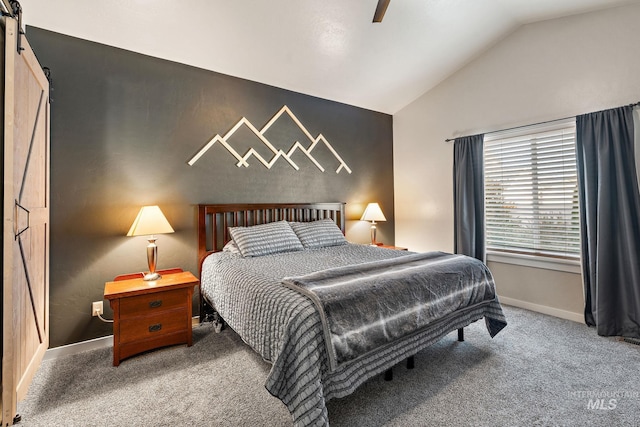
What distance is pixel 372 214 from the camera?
13.5 ft

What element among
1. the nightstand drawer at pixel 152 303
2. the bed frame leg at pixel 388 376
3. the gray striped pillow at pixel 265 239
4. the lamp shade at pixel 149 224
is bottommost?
the bed frame leg at pixel 388 376

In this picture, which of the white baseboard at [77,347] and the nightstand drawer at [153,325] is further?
the white baseboard at [77,347]

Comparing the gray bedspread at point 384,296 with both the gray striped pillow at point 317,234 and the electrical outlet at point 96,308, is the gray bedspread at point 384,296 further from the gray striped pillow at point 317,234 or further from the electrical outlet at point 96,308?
the electrical outlet at point 96,308

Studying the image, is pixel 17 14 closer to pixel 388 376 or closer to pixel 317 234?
pixel 317 234

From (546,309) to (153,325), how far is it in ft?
12.4

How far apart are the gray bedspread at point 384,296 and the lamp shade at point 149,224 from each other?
136 centimetres

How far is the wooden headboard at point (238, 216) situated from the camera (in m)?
3.06

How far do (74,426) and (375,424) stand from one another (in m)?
1.61

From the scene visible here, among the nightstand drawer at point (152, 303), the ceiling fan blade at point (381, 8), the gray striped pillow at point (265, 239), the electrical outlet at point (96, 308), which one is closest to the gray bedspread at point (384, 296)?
the gray striped pillow at point (265, 239)

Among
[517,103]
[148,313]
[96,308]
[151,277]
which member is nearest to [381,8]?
[517,103]

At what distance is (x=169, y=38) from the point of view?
2684mm

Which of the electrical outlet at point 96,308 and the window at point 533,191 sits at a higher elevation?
the window at point 533,191

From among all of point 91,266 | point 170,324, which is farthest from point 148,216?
point 170,324

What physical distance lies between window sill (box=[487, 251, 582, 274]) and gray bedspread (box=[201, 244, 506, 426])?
1267 millimetres
